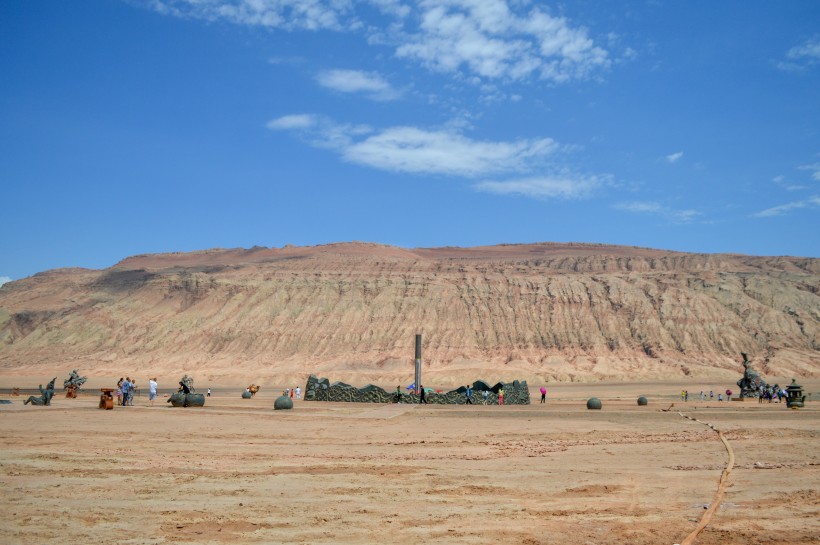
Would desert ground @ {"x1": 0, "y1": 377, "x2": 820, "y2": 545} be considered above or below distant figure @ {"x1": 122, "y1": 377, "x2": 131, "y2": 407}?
below

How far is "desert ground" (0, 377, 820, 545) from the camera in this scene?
9047mm

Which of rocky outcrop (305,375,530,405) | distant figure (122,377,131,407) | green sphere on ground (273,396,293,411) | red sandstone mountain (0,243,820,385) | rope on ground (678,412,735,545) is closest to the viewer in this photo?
rope on ground (678,412,735,545)

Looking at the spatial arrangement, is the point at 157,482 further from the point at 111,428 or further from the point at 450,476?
the point at 111,428

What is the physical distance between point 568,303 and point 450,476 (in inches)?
3230

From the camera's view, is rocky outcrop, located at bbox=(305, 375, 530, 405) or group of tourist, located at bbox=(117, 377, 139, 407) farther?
rocky outcrop, located at bbox=(305, 375, 530, 405)

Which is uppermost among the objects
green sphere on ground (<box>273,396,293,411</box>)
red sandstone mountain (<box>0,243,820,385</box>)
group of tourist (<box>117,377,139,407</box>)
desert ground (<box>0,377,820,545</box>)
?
red sandstone mountain (<box>0,243,820,385</box>)

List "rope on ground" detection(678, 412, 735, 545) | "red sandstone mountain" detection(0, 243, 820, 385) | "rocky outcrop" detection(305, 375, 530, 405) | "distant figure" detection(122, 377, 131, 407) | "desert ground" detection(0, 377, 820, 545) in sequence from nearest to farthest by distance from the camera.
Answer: "rope on ground" detection(678, 412, 735, 545), "desert ground" detection(0, 377, 820, 545), "distant figure" detection(122, 377, 131, 407), "rocky outcrop" detection(305, 375, 530, 405), "red sandstone mountain" detection(0, 243, 820, 385)

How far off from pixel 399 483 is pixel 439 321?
7830cm

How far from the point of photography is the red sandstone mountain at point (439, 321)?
259 ft

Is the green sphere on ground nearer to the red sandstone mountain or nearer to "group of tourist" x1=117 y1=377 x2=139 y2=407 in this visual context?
"group of tourist" x1=117 y1=377 x2=139 y2=407

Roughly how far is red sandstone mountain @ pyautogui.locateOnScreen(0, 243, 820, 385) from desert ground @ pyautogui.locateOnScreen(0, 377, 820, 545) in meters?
50.2

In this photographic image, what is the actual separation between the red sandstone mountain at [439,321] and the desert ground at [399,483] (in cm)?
5020

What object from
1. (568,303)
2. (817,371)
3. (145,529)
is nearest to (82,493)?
(145,529)

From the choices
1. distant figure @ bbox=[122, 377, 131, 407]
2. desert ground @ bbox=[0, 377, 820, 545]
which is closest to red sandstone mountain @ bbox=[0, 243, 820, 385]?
distant figure @ bbox=[122, 377, 131, 407]
